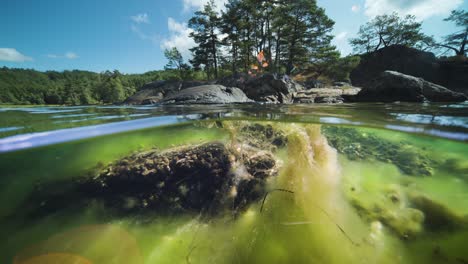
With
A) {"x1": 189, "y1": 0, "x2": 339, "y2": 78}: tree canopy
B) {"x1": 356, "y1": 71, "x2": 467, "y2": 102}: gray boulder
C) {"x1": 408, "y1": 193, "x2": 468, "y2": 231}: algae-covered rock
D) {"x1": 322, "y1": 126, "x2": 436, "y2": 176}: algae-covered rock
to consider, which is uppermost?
{"x1": 189, "y1": 0, "x2": 339, "y2": 78}: tree canopy

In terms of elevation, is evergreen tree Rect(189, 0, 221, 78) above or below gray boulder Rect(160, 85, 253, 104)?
above

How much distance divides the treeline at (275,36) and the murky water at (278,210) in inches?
949

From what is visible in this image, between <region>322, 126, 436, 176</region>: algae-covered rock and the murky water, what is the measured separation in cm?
3

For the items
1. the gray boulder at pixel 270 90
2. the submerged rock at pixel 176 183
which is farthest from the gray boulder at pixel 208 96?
the submerged rock at pixel 176 183

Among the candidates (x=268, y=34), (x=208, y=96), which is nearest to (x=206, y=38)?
(x=268, y=34)

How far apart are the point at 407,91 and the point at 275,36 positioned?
22548 millimetres

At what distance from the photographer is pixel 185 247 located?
63.0 inches

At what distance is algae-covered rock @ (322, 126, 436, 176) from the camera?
269 cm

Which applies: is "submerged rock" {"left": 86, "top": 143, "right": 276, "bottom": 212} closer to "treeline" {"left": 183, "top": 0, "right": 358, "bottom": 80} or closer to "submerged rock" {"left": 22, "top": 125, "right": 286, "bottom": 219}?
"submerged rock" {"left": 22, "top": 125, "right": 286, "bottom": 219}

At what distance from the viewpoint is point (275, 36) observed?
86.3 ft

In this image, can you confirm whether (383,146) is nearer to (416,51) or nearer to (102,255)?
(102,255)

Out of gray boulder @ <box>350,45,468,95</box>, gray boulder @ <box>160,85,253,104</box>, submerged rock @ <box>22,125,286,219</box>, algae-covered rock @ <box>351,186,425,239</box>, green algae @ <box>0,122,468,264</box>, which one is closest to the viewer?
green algae @ <box>0,122,468,264</box>

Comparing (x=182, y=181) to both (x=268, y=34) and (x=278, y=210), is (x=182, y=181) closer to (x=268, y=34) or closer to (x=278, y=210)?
(x=278, y=210)

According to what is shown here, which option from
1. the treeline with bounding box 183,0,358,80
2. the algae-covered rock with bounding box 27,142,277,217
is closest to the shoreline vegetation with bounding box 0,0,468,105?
the treeline with bounding box 183,0,358,80
